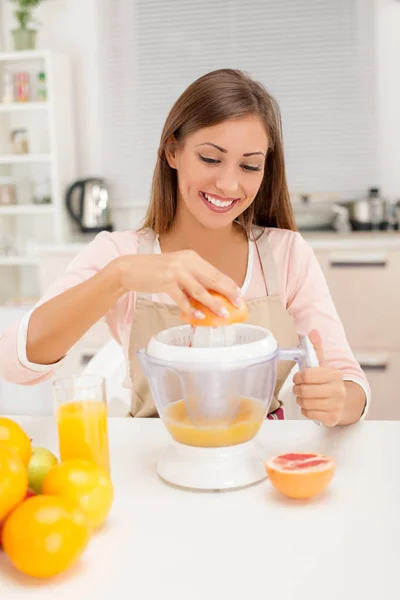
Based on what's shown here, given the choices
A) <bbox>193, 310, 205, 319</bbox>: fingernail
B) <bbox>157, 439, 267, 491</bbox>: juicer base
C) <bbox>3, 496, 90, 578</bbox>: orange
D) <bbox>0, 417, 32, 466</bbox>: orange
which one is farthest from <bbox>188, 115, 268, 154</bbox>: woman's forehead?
<bbox>3, 496, 90, 578</bbox>: orange

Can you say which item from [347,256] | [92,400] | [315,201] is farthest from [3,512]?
[315,201]

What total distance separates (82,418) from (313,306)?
72 cm

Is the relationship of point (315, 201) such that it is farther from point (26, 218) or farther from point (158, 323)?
point (158, 323)

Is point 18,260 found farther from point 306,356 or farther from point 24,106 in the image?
point 306,356

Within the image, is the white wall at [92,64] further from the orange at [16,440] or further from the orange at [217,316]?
the orange at [16,440]

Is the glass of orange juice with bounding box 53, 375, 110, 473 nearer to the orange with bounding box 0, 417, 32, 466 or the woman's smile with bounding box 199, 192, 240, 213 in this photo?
the orange with bounding box 0, 417, 32, 466

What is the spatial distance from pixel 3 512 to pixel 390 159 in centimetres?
359

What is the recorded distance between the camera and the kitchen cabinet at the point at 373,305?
138 inches

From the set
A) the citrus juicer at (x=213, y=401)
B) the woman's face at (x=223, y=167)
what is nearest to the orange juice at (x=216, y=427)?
the citrus juicer at (x=213, y=401)

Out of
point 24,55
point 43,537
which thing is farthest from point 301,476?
point 24,55

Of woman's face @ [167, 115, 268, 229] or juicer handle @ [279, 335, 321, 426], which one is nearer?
juicer handle @ [279, 335, 321, 426]

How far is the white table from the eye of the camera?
0.81 m

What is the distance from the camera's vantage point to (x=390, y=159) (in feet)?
13.4

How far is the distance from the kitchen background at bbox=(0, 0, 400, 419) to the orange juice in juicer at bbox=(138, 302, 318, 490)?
262cm
